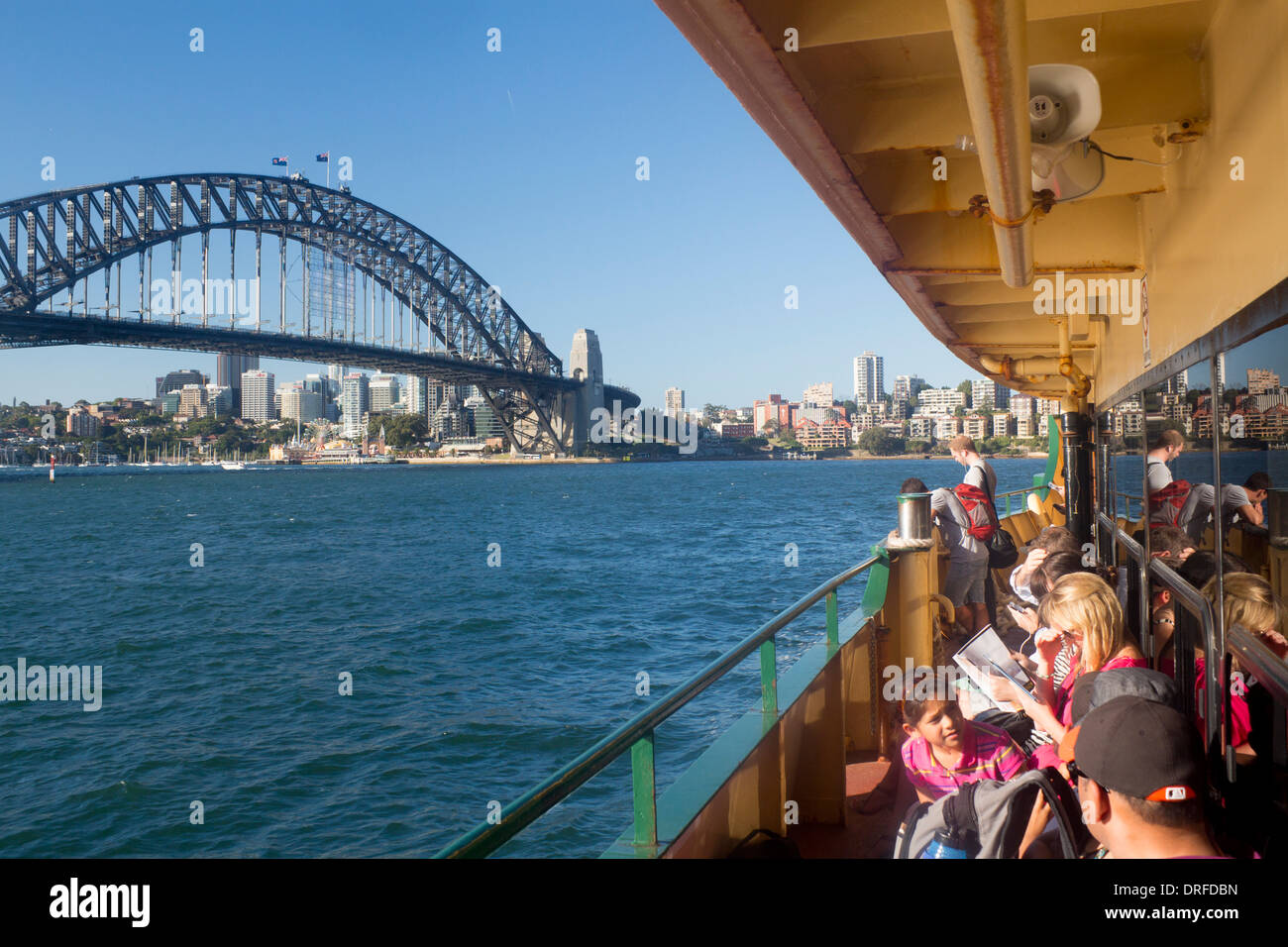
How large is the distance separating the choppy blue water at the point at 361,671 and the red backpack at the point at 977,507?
160 inches

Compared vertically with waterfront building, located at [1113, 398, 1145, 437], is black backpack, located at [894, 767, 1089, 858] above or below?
below

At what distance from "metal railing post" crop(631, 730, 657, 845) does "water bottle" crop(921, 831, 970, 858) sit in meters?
0.68

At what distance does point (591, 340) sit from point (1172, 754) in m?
99.2

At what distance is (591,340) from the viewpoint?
9962 cm

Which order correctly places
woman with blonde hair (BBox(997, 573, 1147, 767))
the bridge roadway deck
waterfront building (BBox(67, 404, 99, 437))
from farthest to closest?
waterfront building (BBox(67, 404, 99, 437)) < the bridge roadway deck < woman with blonde hair (BBox(997, 573, 1147, 767))

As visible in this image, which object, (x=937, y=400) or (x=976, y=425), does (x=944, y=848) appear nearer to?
(x=976, y=425)

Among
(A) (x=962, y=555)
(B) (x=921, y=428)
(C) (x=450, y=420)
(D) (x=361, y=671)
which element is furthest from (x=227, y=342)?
(B) (x=921, y=428)

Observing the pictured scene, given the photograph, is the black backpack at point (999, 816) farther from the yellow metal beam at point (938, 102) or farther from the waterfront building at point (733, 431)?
the waterfront building at point (733, 431)

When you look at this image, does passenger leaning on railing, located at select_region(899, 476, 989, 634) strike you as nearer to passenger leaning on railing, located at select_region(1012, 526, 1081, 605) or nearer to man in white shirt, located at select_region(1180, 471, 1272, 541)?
passenger leaning on railing, located at select_region(1012, 526, 1081, 605)

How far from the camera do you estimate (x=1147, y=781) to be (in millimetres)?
1651

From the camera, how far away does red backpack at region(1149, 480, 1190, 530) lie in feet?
10.2

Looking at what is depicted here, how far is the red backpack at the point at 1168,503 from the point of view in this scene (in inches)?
122

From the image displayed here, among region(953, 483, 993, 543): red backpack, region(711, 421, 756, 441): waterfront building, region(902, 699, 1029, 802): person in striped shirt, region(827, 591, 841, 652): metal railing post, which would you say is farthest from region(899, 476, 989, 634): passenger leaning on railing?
region(711, 421, 756, 441): waterfront building
